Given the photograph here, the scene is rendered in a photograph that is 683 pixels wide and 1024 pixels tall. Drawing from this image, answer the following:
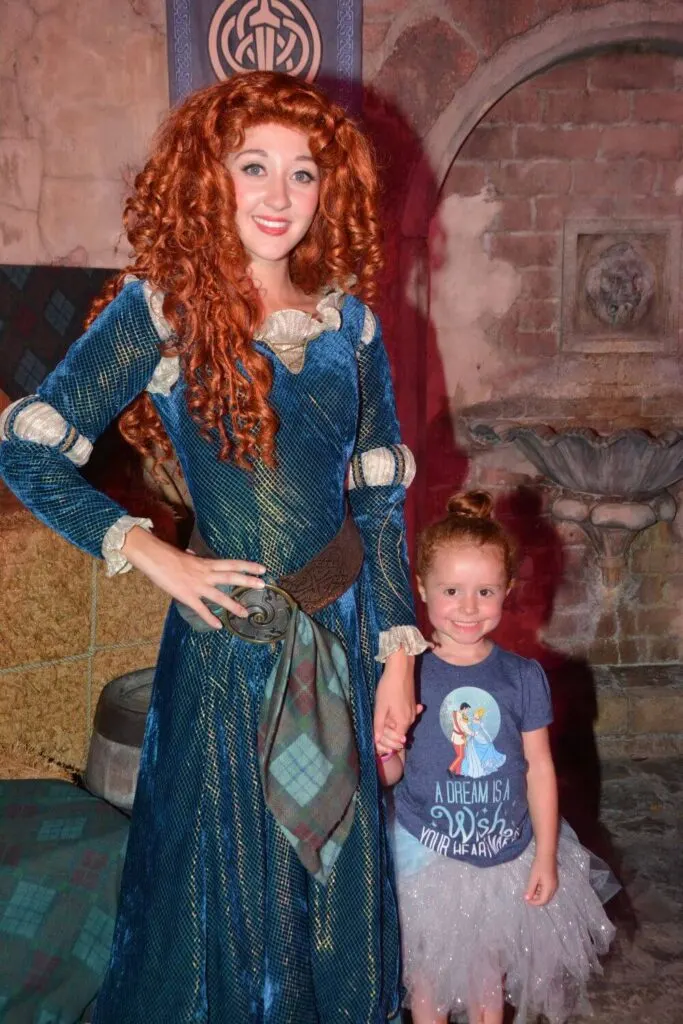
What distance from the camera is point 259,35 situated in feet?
12.6

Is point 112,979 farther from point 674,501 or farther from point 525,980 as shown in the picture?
point 674,501

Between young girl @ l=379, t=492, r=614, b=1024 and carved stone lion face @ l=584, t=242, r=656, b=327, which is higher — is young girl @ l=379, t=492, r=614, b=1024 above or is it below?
below

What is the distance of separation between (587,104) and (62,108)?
2.22 meters

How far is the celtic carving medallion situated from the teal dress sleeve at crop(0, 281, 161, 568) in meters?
2.47

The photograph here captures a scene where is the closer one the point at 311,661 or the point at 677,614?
the point at 311,661

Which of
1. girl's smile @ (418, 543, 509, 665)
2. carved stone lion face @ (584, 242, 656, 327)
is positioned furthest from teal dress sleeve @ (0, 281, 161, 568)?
carved stone lion face @ (584, 242, 656, 327)

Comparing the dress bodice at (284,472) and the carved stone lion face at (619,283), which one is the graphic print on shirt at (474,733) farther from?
the carved stone lion face at (619,283)

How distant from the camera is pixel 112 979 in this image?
1.84m

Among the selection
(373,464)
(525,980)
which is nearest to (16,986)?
(525,980)

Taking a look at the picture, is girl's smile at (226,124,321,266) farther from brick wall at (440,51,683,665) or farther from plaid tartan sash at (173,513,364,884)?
brick wall at (440,51,683,665)

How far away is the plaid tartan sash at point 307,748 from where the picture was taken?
1.68 meters

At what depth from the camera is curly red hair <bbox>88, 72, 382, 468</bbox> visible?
171 cm

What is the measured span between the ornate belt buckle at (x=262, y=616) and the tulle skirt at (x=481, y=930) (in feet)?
2.31

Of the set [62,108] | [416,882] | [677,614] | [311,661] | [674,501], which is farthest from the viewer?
[677,614]
